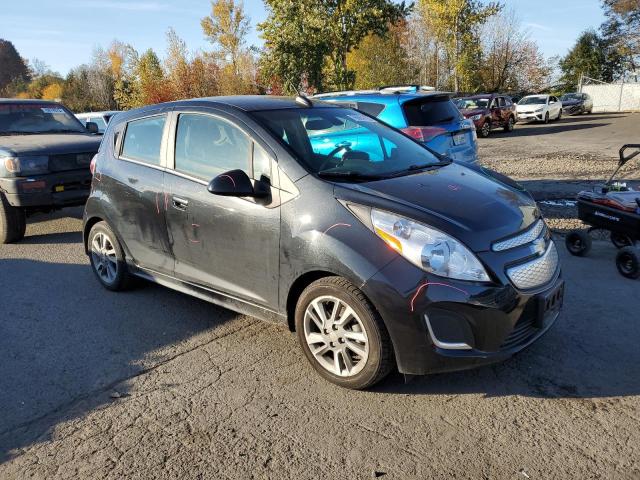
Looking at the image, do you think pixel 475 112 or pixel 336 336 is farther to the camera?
pixel 475 112

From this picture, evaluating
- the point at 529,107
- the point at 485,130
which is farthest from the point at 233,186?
the point at 529,107

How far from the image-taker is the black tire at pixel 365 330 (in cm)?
303

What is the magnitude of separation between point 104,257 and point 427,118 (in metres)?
4.90

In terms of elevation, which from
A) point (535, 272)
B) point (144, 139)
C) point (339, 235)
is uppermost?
point (144, 139)

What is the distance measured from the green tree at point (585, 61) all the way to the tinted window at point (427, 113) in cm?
5108

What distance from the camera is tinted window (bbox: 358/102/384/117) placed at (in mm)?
7934

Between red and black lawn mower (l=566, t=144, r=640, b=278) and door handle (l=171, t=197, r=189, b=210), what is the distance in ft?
13.2

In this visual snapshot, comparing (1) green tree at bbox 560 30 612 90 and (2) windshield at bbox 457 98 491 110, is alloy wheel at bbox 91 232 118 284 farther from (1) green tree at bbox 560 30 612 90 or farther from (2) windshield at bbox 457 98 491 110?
(1) green tree at bbox 560 30 612 90

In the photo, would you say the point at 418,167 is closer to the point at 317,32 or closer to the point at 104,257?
the point at 104,257

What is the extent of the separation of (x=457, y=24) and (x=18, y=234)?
33721 mm

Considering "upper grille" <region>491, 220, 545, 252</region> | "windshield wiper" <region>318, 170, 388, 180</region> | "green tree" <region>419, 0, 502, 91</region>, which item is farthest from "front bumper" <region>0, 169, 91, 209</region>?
"green tree" <region>419, 0, 502, 91</region>

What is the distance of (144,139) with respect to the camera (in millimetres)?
4695

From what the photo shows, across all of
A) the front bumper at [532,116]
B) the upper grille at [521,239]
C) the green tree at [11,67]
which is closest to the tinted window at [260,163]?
the upper grille at [521,239]

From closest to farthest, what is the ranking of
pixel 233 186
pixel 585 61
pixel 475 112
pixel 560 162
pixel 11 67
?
pixel 233 186 < pixel 560 162 < pixel 475 112 < pixel 585 61 < pixel 11 67
